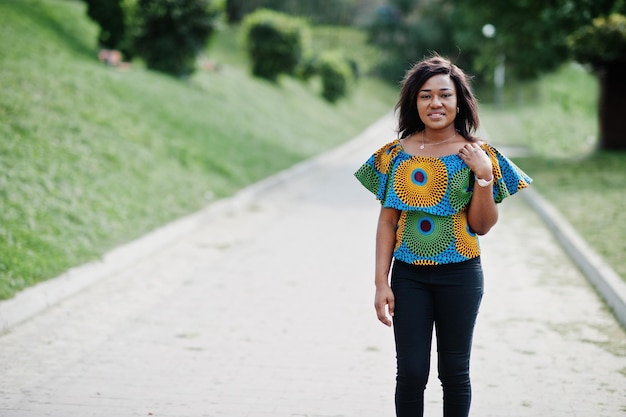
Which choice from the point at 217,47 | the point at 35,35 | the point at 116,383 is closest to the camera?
the point at 116,383

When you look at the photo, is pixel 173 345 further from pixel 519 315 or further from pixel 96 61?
pixel 96 61

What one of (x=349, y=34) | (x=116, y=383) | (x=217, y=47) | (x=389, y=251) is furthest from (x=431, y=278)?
(x=349, y=34)

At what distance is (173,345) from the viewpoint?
5.71 m

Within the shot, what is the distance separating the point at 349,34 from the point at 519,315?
215ft

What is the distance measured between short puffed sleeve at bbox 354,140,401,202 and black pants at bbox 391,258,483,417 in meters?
0.35

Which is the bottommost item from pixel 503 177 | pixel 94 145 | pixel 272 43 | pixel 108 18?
pixel 503 177

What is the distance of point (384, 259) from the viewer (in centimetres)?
343

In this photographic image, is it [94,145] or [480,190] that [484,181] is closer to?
[480,190]

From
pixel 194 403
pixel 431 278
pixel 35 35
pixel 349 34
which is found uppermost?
pixel 349 34

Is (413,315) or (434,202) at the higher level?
(434,202)

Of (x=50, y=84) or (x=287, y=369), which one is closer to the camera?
(x=287, y=369)

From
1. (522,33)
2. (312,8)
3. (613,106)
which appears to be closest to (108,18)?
(522,33)

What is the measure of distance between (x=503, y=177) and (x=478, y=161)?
0.26 m

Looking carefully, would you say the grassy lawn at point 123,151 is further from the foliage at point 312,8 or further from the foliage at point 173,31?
Answer: the foliage at point 312,8
